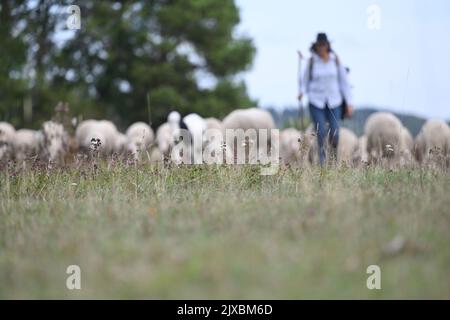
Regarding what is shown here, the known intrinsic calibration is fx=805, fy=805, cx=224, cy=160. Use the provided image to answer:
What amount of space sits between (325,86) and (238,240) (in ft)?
21.4

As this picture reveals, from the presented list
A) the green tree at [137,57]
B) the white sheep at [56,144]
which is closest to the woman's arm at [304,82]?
the white sheep at [56,144]

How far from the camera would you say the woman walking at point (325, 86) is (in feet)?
36.4

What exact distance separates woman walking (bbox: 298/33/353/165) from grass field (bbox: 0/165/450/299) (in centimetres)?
381

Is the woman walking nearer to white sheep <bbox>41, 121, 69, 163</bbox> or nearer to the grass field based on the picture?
white sheep <bbox>41, 121, 69, 163</bbox>

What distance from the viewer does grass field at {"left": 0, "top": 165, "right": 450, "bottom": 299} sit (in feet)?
14.1

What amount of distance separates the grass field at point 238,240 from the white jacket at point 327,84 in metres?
3.84

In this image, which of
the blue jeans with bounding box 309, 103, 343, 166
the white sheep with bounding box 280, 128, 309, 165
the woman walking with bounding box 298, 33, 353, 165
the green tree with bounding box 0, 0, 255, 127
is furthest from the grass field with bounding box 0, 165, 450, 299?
the green tree with bounding box 0, 0, 255, 127

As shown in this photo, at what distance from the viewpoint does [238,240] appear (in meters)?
4.91

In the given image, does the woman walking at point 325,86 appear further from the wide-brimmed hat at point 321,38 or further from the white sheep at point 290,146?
the white sheep at point 290,146

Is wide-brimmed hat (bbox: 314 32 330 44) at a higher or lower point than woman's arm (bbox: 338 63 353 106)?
higher

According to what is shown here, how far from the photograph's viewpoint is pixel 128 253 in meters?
4.73

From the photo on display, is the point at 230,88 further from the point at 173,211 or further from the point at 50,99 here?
the point at 173,211
